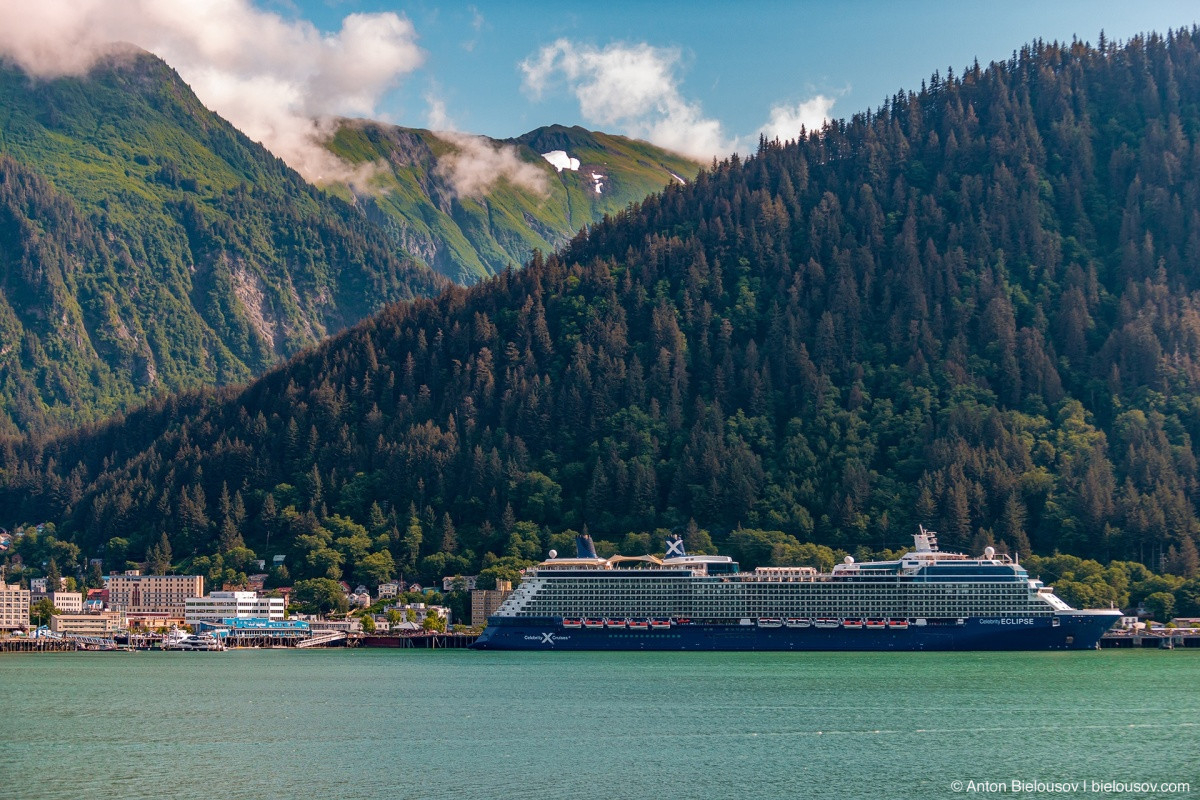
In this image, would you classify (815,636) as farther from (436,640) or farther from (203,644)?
(203,644)

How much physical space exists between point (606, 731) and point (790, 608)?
251 feet

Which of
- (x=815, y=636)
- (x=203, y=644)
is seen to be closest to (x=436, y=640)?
(x=203, y=644)

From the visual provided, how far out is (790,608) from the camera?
165250 mm

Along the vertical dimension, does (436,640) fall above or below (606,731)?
above

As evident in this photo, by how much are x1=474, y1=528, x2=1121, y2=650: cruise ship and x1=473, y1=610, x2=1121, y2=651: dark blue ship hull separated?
9 centimetres

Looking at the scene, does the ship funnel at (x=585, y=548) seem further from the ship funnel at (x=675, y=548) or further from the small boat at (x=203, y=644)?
the small boat at (x=203, y=644)

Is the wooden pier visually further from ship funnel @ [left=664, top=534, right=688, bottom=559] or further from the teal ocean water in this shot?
the teal ocean water

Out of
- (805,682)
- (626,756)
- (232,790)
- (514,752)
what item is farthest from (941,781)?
(805,682)

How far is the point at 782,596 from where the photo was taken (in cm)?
16600

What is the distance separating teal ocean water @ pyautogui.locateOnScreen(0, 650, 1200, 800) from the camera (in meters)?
73.2

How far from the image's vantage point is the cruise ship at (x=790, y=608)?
6270 inches

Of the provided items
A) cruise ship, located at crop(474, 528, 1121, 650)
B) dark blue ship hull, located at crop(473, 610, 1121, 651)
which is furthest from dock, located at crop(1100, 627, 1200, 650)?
dark blue ship hull, located at crop(473, 610, 1121, 651)

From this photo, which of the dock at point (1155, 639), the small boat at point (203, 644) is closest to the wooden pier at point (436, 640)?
the small boat at point (203, 644)

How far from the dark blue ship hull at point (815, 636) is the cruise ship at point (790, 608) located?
0.30 ft
